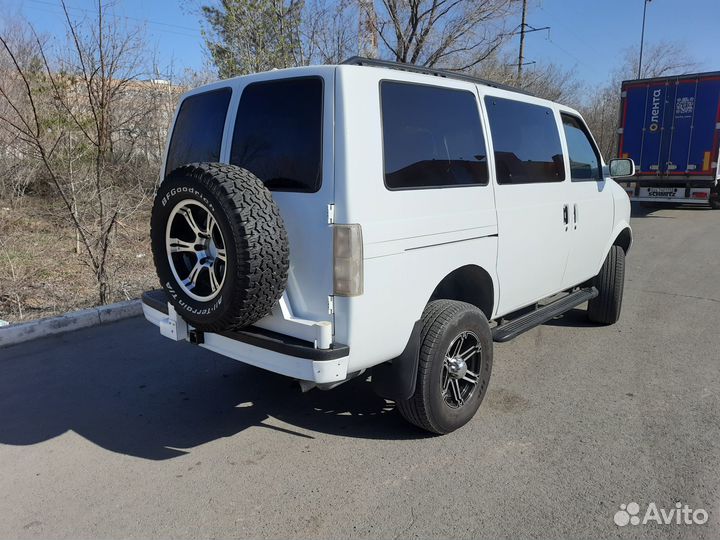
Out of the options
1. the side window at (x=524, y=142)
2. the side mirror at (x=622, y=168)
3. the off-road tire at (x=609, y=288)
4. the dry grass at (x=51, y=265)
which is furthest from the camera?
the dry grass at (x=51, y=265)

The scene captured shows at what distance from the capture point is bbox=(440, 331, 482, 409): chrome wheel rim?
11.3 feet

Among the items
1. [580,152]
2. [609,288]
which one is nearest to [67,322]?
[580,152]

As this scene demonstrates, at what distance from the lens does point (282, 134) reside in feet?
9.94

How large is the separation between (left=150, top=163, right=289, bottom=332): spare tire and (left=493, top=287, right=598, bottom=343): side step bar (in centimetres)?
189

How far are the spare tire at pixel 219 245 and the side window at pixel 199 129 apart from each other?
22.3 inches

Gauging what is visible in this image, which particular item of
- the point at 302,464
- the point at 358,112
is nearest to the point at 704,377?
the point at 302,464

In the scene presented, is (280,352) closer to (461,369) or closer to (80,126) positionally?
(461,369)

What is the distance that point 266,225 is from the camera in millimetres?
2736

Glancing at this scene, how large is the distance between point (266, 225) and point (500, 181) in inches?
71.1

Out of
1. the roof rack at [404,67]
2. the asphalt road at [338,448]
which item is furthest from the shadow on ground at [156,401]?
the roof rack at [404,67]

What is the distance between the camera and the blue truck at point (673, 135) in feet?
47.3

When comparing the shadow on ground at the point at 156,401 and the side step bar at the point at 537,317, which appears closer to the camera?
the shadow on ground at the point at 156,401

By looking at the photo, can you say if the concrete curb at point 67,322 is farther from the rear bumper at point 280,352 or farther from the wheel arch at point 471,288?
the wheel arch at point 471,288

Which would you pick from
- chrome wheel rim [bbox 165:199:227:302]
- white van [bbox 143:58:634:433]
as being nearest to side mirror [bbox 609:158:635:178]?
white van [bbox 143:58:634:433]
